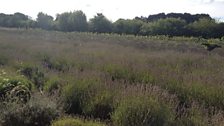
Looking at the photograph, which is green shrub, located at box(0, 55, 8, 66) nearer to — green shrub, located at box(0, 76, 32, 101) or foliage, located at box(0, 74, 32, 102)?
foliage, located at box(0, 74, 32, 102)

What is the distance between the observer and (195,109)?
615cm

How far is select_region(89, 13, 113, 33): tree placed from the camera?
62.2 meters

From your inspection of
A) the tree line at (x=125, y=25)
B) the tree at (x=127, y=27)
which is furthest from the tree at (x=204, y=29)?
the tree at (x=127, y=27)

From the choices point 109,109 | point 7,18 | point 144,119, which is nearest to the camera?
point 144,119

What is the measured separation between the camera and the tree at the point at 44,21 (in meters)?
69.4

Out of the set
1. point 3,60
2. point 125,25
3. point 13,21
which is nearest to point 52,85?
point 3,60

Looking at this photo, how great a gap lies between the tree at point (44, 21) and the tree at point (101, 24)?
9.43m

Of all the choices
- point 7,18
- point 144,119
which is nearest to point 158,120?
point 144,119

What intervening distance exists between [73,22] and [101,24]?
5136mm

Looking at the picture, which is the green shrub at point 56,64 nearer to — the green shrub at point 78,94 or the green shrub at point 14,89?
the green shrub at point 14,89

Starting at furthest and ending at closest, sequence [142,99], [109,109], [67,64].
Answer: [67,64]
[109,109]
[142,99]

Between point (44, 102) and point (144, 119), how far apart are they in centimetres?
178

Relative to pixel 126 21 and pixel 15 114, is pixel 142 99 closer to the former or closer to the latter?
pixel 15 114

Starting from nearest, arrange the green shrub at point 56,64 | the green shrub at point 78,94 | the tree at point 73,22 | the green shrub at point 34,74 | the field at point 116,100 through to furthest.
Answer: the field at point 116,100, the green shrub at point 78,94, the green shrub at point 34,74, the green shrub at point 56,64, the tree at point 73,22
